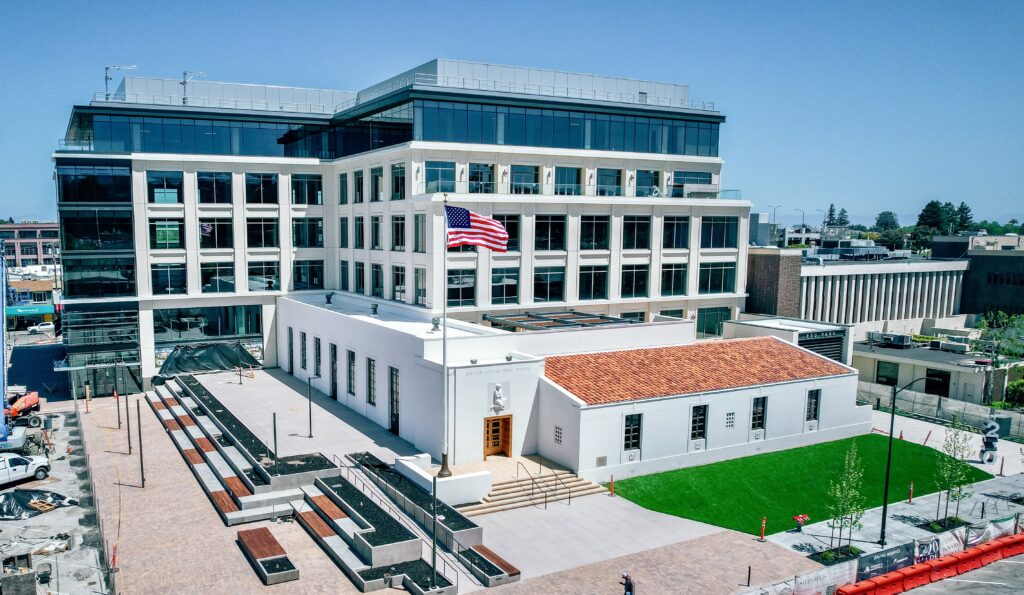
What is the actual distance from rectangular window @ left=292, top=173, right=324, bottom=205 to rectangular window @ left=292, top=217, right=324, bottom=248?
1309 millimetres

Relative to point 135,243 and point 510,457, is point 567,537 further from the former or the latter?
point 135,243

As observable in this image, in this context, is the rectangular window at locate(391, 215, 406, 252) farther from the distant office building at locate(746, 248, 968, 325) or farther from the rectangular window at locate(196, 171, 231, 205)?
the distant office building at locate(746, 248, 968, 325)

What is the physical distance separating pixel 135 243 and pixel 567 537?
37559 millimetres

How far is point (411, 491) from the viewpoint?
2977 centimetres

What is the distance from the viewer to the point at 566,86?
53.2 metres

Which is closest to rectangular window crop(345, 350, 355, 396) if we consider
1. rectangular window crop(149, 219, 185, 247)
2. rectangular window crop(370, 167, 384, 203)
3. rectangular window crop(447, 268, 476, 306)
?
rectangular window crop(447, 268, 476, 306)

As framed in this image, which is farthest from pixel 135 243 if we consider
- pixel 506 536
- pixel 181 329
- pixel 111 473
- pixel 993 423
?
pixel 993 423

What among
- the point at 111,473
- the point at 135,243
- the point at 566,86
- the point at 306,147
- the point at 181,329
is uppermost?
the point at 566,86

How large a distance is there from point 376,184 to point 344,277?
30.2 feet

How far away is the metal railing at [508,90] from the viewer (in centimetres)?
4897

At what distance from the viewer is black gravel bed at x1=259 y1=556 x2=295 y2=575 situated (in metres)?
23.5

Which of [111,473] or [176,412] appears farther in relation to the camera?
[176,412]

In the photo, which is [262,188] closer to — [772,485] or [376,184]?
[376,184]

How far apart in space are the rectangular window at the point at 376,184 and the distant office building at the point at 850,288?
29031 mm
